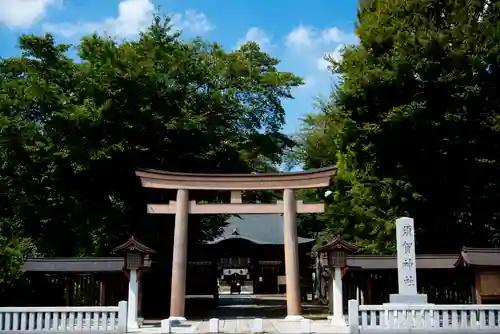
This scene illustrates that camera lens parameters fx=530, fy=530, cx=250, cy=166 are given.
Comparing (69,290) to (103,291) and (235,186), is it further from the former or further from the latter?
(235,186)

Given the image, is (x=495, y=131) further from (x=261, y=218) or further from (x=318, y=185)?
(x=261, y=218)

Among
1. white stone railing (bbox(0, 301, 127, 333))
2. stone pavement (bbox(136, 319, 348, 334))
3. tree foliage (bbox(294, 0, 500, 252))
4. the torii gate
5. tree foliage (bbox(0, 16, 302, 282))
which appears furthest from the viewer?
tree foliage (bbox(294, 0, 500, 252))

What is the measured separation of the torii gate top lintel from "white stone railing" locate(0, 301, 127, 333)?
248 inches

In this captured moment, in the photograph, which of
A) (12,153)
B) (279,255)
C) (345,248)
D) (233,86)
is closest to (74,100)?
(12,153)

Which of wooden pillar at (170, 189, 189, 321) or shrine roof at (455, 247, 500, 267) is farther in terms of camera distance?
wooden pillar at (170, 189, 189, 321)

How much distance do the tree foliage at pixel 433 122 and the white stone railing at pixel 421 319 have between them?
8604mm

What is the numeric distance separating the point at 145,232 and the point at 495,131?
16136 millimetres

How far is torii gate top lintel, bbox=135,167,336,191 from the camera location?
20.6 m

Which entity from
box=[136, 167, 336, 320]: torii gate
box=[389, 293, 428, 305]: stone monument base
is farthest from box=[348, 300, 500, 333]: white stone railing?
box=[136, 167, 336, 320]: torii gate

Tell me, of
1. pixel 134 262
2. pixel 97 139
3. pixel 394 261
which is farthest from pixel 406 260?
pixel 97 139

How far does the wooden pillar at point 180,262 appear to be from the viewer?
62.8ft

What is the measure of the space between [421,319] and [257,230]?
27.8 meters

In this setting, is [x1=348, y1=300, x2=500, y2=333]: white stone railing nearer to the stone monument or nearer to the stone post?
the stone monument

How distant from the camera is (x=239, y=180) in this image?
818 inches
